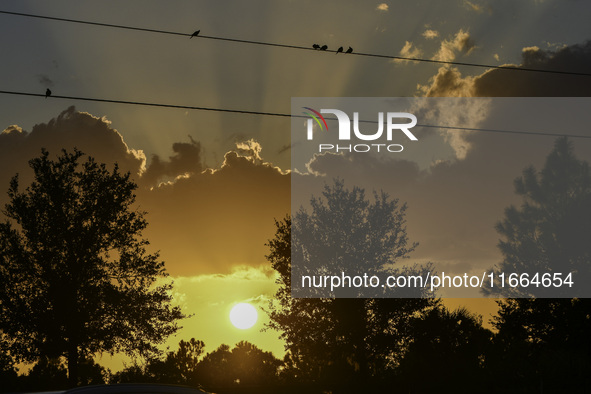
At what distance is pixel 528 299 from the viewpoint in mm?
45938

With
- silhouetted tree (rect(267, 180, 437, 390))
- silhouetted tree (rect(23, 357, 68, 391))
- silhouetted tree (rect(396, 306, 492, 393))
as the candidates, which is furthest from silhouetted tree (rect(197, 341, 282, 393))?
silhouetted tree (rect(23, 357, 68, 391))

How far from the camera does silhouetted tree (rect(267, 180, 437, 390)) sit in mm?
44969

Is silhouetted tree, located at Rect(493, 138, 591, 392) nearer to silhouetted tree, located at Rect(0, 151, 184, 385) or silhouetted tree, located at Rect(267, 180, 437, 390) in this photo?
silhouetted tree, located at Rect(267, 180, 437, 390)

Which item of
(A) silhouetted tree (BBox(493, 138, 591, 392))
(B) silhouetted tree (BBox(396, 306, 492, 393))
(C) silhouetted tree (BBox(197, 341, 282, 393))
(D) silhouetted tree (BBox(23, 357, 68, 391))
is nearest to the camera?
(D) silhouetted tree (BBox(23, 357, 68, 391))

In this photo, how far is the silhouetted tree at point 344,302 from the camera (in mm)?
44969

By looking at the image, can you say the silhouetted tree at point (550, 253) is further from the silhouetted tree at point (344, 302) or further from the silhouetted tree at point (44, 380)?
the silhouetted tree at point (44, 380)

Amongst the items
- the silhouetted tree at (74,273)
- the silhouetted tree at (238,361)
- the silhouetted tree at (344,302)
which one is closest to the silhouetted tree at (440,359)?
the silhouetted tree at (344,302)

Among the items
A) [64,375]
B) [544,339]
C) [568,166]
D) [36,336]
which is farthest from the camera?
[568,166]

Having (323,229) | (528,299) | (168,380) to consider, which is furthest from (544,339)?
(168,380)

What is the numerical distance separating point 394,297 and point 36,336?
23.9 m

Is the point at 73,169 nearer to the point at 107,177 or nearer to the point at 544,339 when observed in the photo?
the point at 107,177

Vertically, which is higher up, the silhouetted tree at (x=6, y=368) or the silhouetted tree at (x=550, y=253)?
the silhouetted tree at (x=550, y=253)

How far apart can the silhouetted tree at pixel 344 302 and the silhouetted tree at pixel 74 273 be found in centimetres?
1438

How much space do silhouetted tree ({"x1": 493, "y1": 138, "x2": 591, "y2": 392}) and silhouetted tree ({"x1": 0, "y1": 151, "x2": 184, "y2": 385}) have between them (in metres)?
21.8
